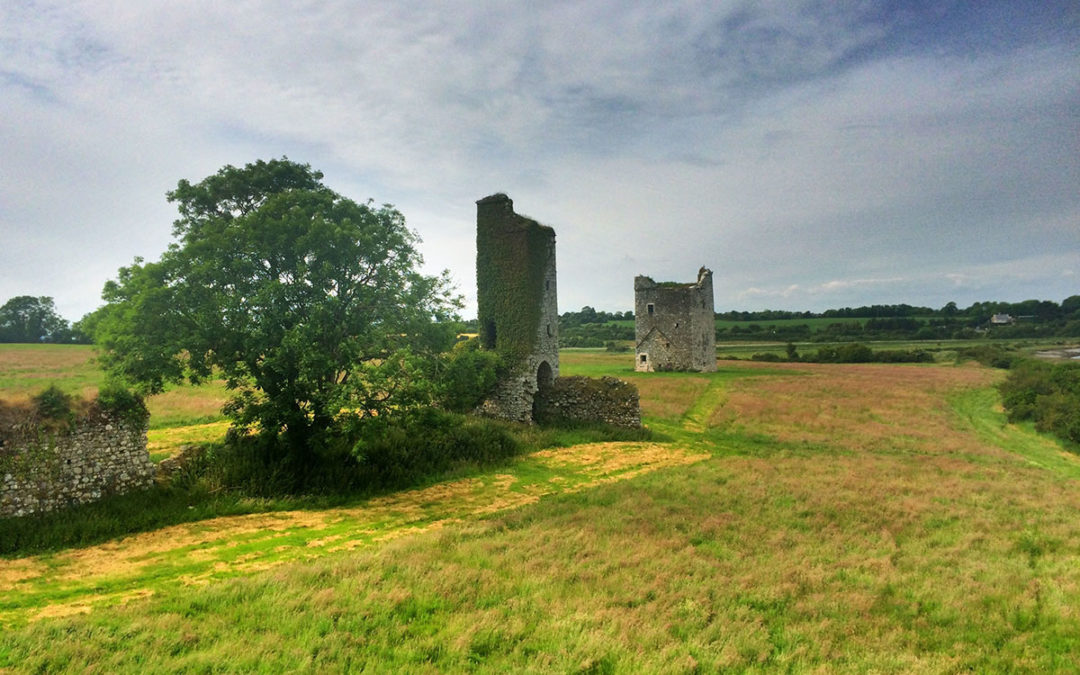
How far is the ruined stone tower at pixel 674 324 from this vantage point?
47.1 metres

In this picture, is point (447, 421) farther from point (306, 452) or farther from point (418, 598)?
point (418, 598)

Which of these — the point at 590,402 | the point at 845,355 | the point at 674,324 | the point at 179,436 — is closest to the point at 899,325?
the point at 845,355

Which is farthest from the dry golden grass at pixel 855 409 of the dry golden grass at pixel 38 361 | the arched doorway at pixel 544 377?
the dry golden grass at pixel 38 361

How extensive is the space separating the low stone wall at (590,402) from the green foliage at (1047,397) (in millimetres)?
21612

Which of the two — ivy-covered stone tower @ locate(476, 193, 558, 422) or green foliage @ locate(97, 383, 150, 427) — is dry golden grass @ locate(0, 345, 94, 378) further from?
ivy-covered stone tower @ locate(476, 193, 558, 422)

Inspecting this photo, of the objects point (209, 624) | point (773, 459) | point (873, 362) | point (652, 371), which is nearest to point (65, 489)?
point (209, 624)

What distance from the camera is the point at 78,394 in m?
12.3

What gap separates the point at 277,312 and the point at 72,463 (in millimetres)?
5336

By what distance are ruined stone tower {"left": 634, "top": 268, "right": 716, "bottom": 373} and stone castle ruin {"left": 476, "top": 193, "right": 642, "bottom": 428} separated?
24.0 metres

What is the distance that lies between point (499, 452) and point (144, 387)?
34.6 feet

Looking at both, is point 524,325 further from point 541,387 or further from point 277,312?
point 277,312

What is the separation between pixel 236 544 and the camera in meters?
10.5

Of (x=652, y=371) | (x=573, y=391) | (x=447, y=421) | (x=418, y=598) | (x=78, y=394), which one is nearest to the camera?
(x=418, y=598)

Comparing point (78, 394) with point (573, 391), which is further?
point (573, 391)
